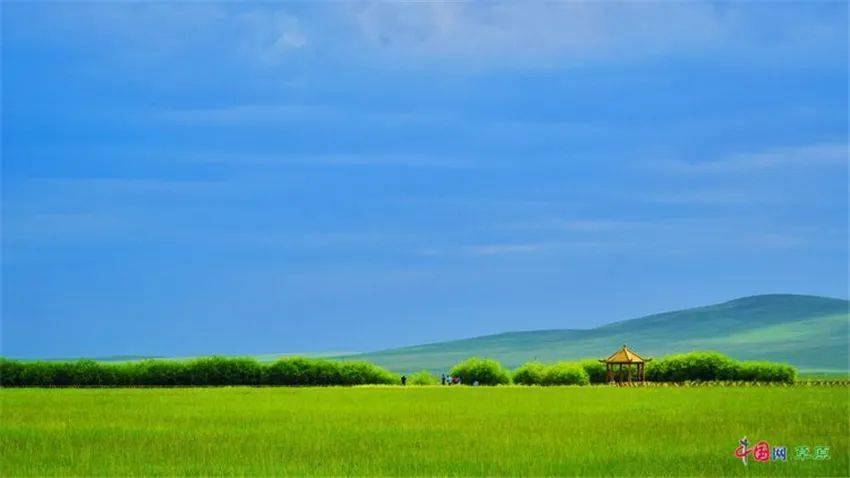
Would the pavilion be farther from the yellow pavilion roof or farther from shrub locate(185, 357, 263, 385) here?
shrub locate(185, 357, 263, 385)

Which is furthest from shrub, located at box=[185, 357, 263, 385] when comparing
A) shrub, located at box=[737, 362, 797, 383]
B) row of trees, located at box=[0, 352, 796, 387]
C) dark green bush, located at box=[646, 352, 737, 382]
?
shrub, located at box=[737, 362, 797, 383]

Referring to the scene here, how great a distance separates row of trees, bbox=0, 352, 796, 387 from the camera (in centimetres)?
3475

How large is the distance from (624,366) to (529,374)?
3.60 meters

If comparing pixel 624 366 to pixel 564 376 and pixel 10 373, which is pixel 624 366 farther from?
pixel 10 373

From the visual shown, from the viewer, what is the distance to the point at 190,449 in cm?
1505

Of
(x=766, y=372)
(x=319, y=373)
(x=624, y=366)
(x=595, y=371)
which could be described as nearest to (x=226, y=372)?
(x=319, y=373)

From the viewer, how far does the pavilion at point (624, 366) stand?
3650 centimetres

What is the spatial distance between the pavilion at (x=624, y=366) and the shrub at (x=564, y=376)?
0.94 metres

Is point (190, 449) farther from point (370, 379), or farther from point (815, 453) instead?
point (370, 379)

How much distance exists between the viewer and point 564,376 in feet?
121

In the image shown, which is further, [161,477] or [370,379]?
[370,379]

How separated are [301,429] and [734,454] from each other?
25.0 ft

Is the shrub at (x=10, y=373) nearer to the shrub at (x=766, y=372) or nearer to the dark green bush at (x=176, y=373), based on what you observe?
the dark green bush at (x=176, y=373)

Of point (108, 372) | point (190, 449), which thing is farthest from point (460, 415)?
Answer: point (108, 372)
